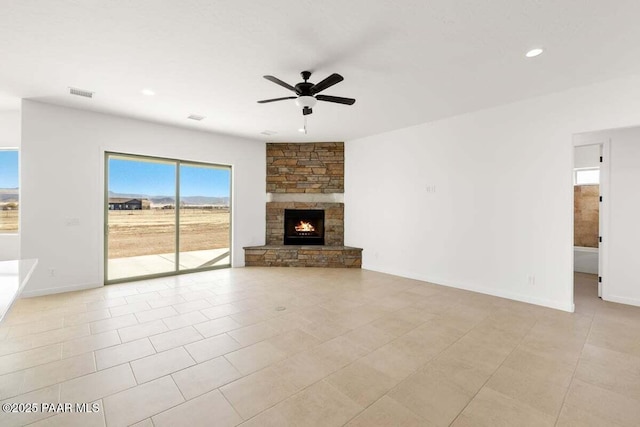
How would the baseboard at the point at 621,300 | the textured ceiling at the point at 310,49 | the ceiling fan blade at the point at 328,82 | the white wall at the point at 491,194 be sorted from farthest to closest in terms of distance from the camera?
the baseboard at the point at 621,300 → the white wall at the point at 491,194 → the ceiling fan blade at the point at 328,82 → the textured ceiling at the point at 310,49

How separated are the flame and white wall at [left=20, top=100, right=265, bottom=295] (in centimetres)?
307

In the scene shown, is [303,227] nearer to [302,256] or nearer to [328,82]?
[302,256]

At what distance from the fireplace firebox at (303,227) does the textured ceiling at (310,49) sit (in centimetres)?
300

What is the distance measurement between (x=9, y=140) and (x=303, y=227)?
224 inches

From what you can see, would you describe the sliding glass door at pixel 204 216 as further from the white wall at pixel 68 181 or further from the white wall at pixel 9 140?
the white wall at pixel 9 140

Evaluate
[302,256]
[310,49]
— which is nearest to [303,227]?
[302,256]

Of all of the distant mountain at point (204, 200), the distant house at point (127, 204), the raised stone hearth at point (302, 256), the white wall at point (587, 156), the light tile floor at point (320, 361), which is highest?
the white wall at point (587, 156)

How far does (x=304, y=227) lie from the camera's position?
6.75 metres

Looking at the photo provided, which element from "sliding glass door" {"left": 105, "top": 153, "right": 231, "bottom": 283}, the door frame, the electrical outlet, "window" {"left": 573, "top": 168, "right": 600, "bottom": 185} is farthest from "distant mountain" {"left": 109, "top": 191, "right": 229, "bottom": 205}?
"window" {"left": 573, "top": 168, "right": 600, "bottom": 185}

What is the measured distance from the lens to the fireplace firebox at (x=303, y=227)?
6.70 m

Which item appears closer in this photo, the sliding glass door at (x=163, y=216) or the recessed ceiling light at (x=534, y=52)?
the recessed ceiling light at (x=534, y=52)

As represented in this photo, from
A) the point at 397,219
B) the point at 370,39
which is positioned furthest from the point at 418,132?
the point at 370,39

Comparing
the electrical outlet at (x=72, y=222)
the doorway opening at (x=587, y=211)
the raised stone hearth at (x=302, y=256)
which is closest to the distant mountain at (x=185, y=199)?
the electrical outlet at (x=72, y=222)

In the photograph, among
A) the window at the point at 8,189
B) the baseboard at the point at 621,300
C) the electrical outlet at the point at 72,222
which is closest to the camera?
the baseboard at the point at 621,300
